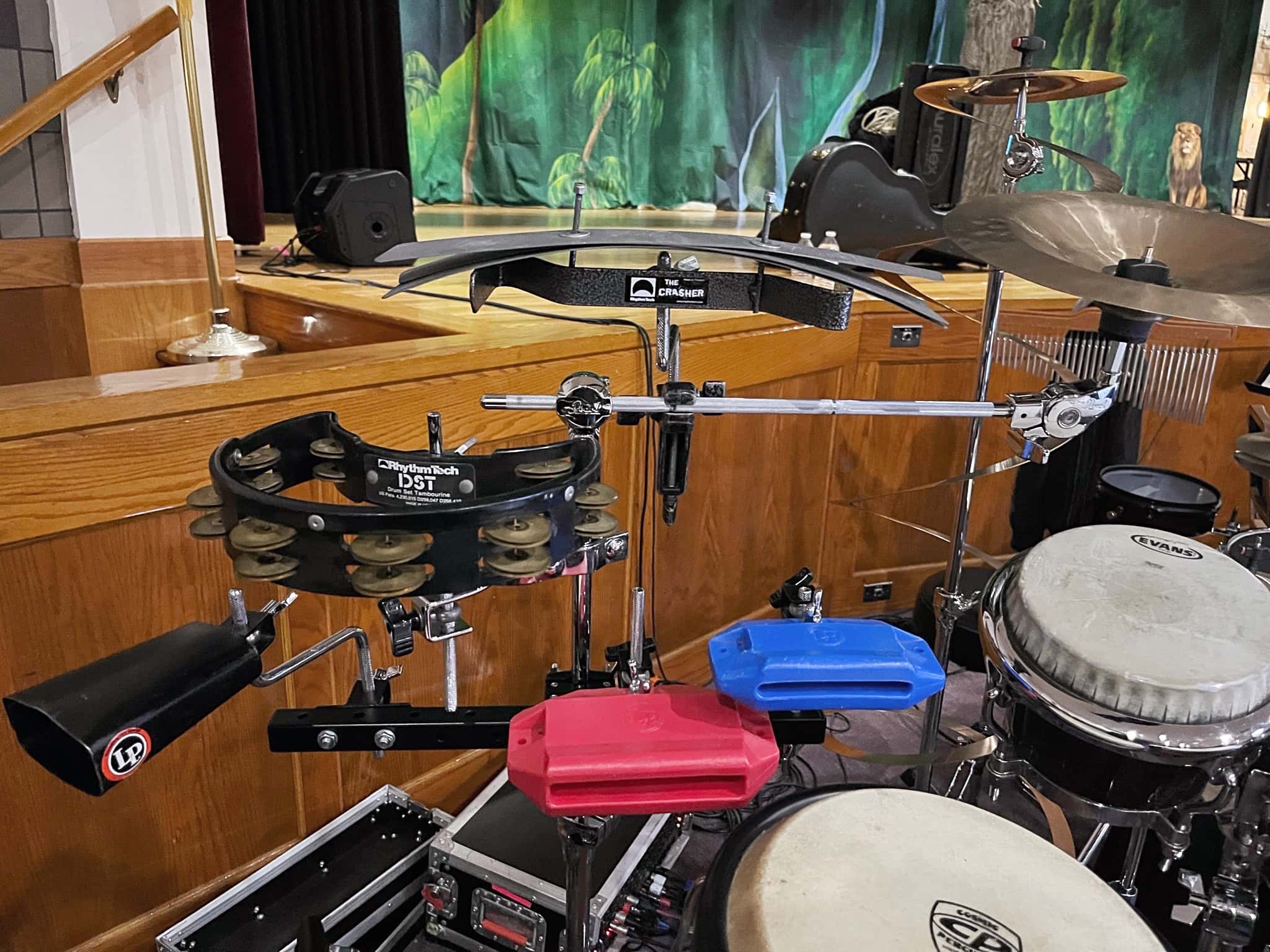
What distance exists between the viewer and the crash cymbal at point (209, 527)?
66cm

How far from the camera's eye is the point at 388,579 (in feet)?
1.98

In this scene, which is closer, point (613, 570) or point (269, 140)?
point (613, 570)

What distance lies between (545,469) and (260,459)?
9.6 inches

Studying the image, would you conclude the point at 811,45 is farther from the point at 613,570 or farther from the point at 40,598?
the point at 40,598

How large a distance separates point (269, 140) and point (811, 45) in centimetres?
336

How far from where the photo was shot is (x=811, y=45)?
5.21 m

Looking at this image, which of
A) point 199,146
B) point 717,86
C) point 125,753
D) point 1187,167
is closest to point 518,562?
point 125,753

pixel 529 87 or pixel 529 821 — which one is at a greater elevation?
pixel 529 87

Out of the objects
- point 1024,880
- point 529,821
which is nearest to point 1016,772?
point 1024,880

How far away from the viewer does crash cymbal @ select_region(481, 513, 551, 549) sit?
23.9 inches

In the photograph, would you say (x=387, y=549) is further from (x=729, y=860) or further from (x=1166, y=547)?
(x=1166, y=547)

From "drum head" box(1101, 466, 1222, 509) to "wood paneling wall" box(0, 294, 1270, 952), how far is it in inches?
13.5

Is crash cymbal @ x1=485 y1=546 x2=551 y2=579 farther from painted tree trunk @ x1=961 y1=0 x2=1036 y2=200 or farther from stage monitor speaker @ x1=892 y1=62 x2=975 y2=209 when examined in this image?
painted tree trunk @ x1=961 y1=0 x2=1036 y2=200

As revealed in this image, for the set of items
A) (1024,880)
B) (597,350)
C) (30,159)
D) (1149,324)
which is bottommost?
(1024,880)
